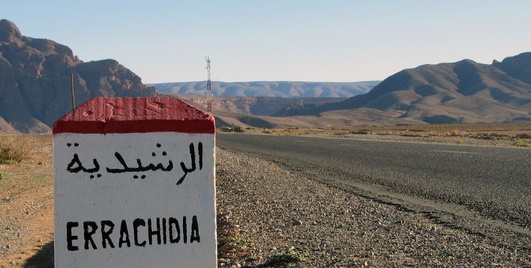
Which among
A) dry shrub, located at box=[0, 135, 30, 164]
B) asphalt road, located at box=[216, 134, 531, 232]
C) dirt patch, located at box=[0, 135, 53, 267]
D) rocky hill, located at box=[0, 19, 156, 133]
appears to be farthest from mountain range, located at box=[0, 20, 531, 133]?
asphalt road, located at box=[216, 134, 531, 232]

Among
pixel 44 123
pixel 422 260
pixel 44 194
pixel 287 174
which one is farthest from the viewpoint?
pixel 44 123

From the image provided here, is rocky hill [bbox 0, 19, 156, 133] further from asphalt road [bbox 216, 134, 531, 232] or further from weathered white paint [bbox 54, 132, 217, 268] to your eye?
weathered white paint [bbox 54, 132, 217, 268]

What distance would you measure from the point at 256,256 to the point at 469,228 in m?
3.43

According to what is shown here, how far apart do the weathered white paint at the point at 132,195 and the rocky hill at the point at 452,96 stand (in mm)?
128215

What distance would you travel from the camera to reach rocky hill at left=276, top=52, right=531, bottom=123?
13550 centimetres

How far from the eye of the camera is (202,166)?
9.84 feet

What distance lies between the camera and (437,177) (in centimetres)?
1502

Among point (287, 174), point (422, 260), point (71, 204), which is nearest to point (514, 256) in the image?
point (422, 260)

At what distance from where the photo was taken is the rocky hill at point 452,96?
135500mm

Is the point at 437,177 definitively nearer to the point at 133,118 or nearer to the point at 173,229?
the point at 173,229

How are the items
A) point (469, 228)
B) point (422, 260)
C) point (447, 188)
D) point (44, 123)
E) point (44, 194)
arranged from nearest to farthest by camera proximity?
point (422, 260) < point (469, 228) < point (447, 188) < point (44, 194) < point (44, 123)

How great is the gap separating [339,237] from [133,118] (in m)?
4.99

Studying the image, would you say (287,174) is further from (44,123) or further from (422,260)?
(44,123)

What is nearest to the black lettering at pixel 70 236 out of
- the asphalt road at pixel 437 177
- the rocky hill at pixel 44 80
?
the asphalt road at pixel 437 177
